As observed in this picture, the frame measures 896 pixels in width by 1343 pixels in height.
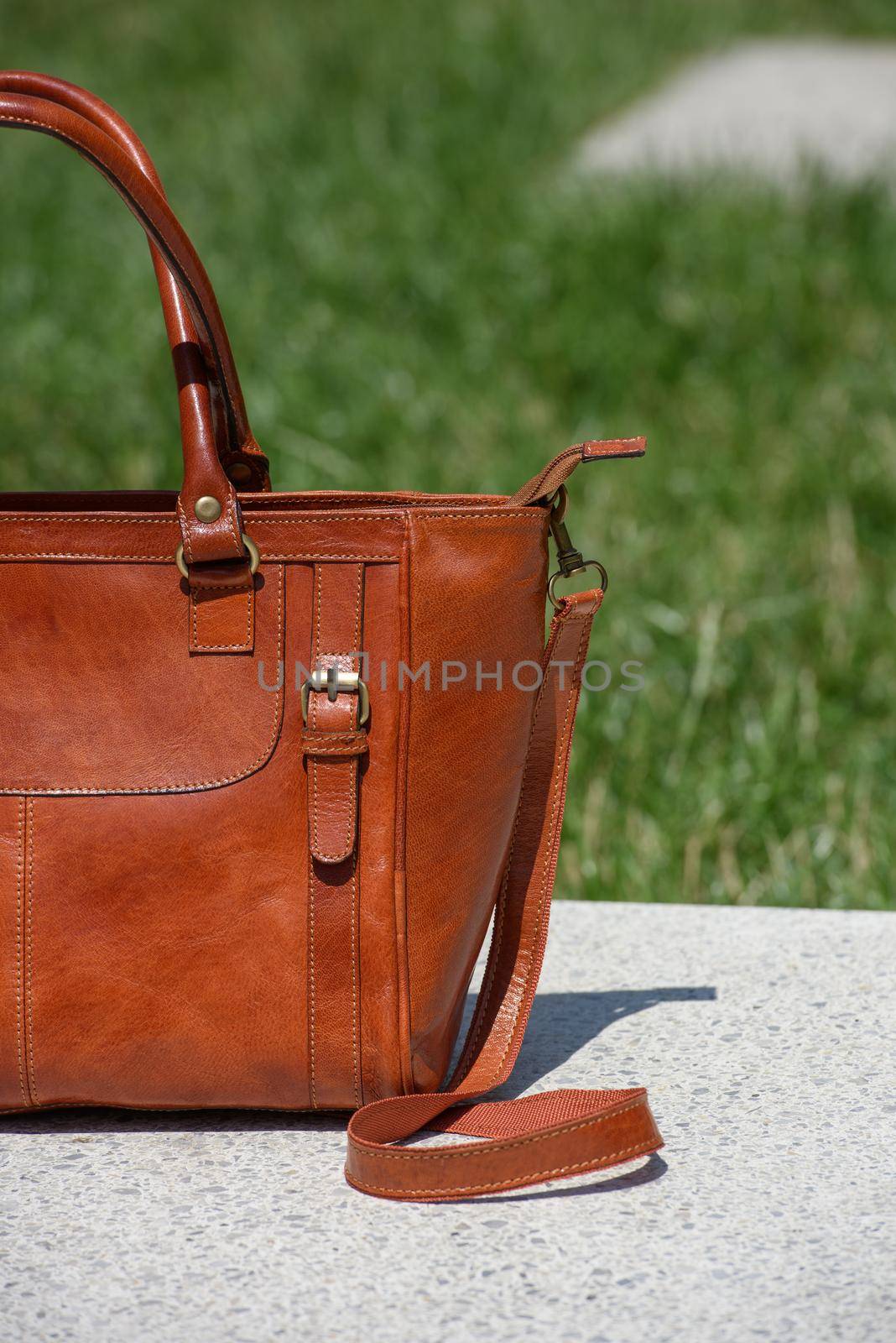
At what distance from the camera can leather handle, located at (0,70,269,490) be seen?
1.25 meters

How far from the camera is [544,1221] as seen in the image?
1.11 meters

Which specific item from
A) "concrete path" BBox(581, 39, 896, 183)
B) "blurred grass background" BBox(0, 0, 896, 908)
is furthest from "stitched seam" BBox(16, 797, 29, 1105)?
"concrete path" BBox(581, 39, 896, 183)

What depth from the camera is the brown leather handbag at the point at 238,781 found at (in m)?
1.19

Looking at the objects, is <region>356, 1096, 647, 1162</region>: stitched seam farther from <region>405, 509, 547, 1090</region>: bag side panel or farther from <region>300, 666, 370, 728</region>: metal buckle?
<region>300, 666, 370, 728</region>: metal buckle

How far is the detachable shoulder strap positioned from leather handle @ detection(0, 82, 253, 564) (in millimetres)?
340

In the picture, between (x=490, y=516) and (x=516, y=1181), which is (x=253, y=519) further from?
(x=516, y=1181)

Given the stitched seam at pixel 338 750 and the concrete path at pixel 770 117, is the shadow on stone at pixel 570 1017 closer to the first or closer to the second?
the stitched seam at pixel 338 750

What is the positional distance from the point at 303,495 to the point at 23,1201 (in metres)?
0.66

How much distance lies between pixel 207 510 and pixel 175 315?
245 millimetres

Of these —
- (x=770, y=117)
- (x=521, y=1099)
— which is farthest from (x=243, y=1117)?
(x=770, y=117)

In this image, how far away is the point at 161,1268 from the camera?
41.3 inches

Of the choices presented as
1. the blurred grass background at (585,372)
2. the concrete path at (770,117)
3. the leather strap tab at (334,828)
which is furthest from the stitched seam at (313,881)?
the concrete path at (770,117)

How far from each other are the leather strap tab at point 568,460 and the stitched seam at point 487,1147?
0.53 meters

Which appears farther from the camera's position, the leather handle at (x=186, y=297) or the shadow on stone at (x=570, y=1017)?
the shadow on stone at (x=570, y=1017)
